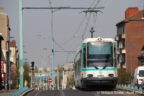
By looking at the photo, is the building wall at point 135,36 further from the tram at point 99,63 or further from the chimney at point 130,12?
the tram at point 99,63

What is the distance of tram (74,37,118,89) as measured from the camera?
34.1 meters

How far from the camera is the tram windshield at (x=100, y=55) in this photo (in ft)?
112

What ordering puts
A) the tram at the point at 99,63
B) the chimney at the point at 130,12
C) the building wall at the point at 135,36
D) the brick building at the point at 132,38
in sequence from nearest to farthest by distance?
the tram at the point at 99,63 < the brick building at the point at 132,38 < the building wall at the point at 135,36 < the chimney at the point at 130,12

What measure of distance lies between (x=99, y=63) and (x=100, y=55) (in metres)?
0.55

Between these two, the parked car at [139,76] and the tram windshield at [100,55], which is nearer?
the tram windshield at [100,55]

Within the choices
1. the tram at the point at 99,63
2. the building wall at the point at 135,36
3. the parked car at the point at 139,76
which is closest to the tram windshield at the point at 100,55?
the tram at the point at 99,63

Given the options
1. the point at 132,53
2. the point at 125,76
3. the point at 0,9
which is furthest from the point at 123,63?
the point at 0,9

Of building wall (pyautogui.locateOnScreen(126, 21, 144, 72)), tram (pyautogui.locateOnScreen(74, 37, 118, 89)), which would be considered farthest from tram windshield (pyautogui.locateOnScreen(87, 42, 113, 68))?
building wall (pyautogui.locateOnScreen(126, 21, 144, 72))

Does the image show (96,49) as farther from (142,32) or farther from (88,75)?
(142,32)

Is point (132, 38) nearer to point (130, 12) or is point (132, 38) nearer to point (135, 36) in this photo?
point (135, 36)

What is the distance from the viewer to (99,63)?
34.2 meters

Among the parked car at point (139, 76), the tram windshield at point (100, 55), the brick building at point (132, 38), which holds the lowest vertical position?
the parked car at point (139, 76)

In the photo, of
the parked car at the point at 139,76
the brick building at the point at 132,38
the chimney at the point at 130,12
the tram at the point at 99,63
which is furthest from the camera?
the chimney at the point at 130,12

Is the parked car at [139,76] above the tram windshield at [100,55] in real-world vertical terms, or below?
below
